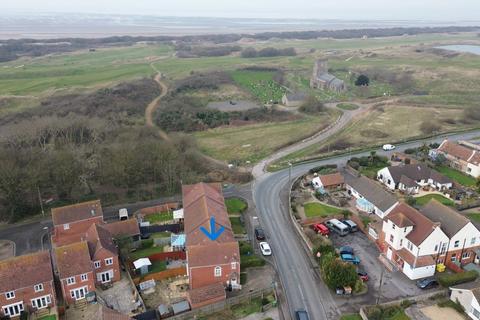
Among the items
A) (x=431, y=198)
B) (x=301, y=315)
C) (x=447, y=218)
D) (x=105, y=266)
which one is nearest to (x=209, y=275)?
(x=301, y=315)

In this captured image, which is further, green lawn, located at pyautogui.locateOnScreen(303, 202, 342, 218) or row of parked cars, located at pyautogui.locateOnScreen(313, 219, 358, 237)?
green lawn, located at pyautogui.locateOnScreen(303, 202, 342, 218)

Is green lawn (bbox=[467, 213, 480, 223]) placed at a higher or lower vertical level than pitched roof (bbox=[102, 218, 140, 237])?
lower

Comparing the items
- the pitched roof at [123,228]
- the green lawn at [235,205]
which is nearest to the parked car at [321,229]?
the green lawn at [235,205]

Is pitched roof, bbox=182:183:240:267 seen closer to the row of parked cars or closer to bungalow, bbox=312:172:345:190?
the row of parked cars

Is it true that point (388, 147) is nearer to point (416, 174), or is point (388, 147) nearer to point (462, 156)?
point (462, 156)

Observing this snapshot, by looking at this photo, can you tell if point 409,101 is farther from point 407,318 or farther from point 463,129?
point 407,318

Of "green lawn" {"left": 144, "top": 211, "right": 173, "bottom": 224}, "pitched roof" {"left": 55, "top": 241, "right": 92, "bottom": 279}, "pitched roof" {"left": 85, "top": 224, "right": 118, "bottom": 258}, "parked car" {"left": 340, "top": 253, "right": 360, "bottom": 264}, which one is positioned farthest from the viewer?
"green lawn" {"left": 144, "top": 211, "right": 173, "bottom": 224}

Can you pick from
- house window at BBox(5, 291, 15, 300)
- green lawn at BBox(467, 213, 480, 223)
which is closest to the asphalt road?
green lawn at BBox(467, 213, 480, 223)

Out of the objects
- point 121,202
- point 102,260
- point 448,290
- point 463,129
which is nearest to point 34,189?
point 121,202

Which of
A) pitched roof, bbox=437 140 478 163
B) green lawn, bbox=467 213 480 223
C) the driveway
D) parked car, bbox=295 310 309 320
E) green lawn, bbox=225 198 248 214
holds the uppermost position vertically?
pitched roof, bbox=437 140 478 163

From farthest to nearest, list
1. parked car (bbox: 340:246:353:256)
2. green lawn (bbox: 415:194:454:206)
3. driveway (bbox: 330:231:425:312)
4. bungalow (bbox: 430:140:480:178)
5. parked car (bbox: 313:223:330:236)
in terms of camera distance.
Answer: bungalow (bbox: 430:140:480:178) → green lawn (bbox: 415:194:454:206) → parked car (bbox: 313:223:330:236) → parked car (bbox: 340:246:353:256) → driveway (bbox: 330:231:425:312)
